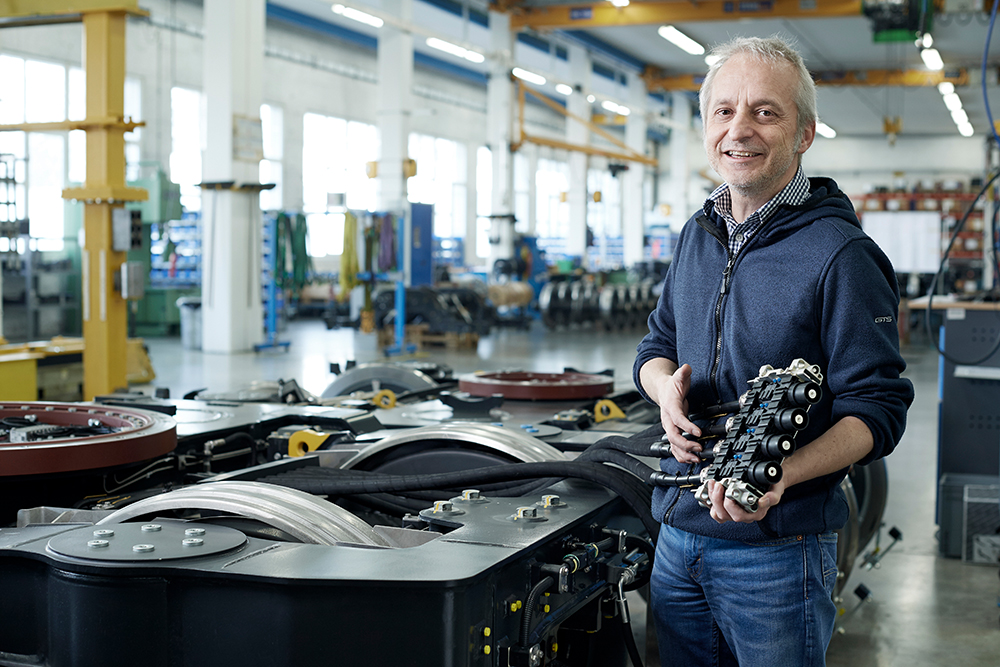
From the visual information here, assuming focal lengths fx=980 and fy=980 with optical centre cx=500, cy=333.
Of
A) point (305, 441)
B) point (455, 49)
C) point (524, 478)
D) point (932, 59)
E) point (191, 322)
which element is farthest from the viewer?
point (932, 59)

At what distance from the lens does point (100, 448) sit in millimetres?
2107

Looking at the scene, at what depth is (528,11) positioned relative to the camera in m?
15.9

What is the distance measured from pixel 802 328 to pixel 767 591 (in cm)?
38

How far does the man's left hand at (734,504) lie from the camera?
123 cm

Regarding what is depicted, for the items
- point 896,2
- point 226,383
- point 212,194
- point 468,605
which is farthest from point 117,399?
point 896,2

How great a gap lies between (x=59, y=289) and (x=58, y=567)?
38.4 feet

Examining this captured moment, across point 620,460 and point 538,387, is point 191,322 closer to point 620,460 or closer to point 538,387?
point 538,387

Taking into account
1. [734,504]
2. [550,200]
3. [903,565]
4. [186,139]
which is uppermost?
[186,139]

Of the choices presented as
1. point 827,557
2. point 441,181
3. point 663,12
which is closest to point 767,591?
point 827,557

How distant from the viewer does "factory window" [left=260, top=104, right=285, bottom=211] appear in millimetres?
17469

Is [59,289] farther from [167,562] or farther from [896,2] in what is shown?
[167,562]

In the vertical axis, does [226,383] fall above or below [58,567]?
below

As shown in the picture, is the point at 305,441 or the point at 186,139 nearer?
the point at 305,441

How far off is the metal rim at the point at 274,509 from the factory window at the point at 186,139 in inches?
571
